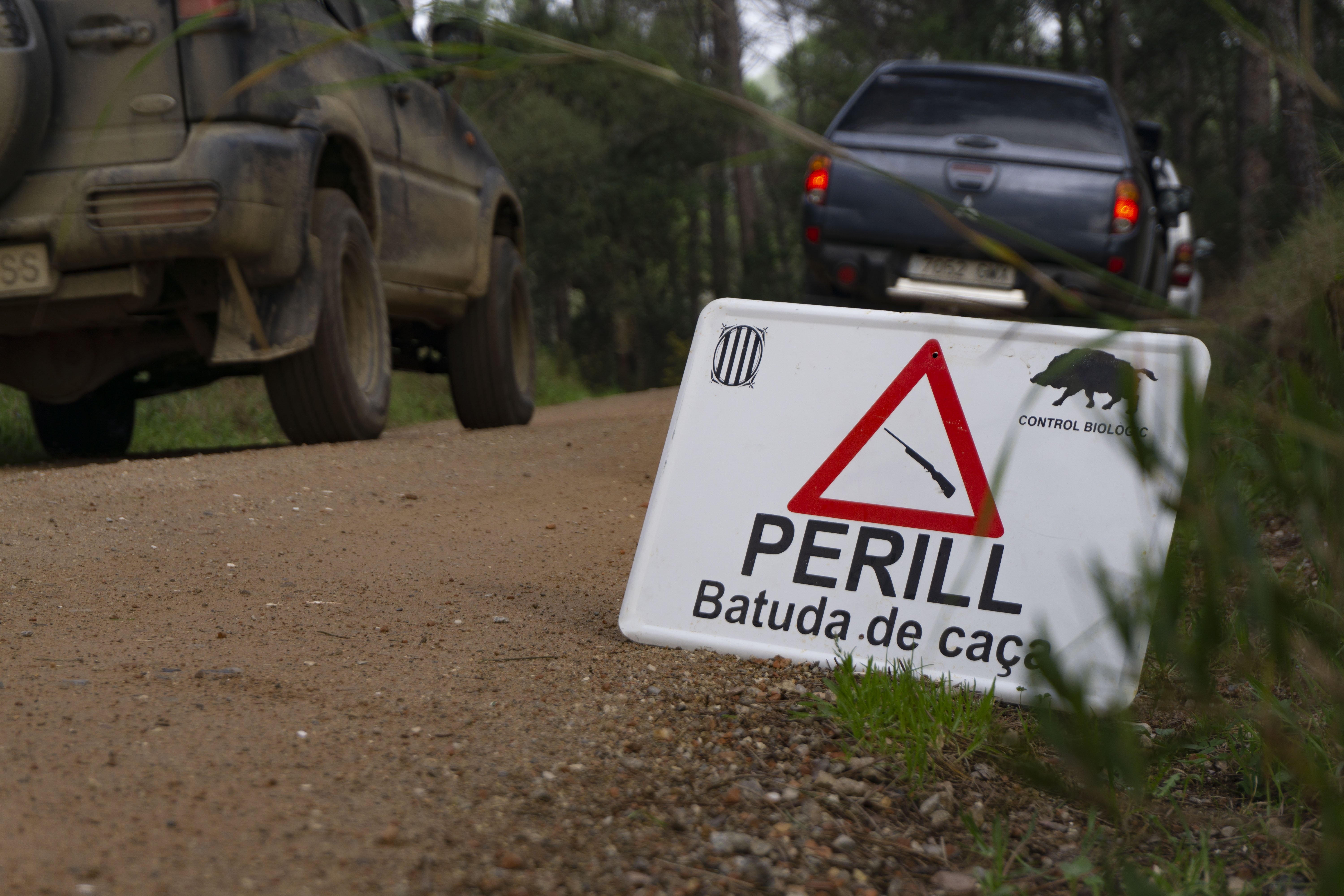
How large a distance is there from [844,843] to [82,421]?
17.8 feet

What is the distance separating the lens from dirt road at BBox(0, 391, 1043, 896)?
1.33 meters

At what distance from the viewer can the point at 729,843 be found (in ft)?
4.78

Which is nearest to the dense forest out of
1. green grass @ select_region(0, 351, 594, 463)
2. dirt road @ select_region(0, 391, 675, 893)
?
green grass @ select_region(0, 351, 594, 463)

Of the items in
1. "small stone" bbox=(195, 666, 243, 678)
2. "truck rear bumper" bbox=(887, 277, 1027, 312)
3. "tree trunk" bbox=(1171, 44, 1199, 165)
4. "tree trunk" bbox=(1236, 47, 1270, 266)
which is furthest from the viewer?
"tree trunk" bbox=(1171, 44, 1199, 165)

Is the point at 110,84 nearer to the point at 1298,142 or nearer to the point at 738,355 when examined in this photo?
the point at 738,355

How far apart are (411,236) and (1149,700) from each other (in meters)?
4.36

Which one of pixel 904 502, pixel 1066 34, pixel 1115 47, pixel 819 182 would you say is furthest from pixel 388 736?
pixel 1066 34

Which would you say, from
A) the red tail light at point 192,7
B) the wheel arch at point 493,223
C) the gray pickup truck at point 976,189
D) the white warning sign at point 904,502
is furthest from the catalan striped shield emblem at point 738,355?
the wheel arch at point 493,223

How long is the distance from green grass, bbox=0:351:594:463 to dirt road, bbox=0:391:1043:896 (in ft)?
11.0

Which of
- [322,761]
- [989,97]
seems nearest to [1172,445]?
[322,761]

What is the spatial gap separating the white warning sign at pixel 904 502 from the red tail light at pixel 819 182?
405 centimetres

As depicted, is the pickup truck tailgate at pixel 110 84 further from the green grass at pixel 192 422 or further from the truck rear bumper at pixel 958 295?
the truck rear bumper at pixel 958 295

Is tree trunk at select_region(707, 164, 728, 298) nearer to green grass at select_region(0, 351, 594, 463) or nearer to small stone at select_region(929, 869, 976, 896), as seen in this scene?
green grass at select_region(0, 351, 594, 463)

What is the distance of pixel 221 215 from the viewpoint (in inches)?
158
